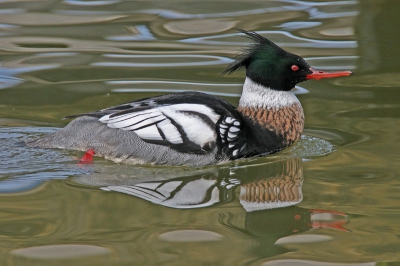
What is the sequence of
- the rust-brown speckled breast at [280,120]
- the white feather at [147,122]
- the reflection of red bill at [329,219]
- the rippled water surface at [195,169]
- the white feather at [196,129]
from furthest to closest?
the rust-brown speckled breast at [280,120] < the white feather at [147,122] < the white feather at [196,129] < the reflection of red bill at [329,219] < the rippled water surface at [195,169]

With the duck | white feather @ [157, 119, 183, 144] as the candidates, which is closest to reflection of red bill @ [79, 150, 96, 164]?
the duck

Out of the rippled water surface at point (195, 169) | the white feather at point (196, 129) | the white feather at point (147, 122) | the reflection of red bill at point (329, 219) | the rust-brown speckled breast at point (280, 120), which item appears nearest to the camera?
the rippled water surface at point (195, 169)

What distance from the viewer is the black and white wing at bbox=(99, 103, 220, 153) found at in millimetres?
7590

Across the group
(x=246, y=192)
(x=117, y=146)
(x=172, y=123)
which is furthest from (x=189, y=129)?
(x=246, y=192)

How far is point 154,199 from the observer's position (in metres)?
6.62

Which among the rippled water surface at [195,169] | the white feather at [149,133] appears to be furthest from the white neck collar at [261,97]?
the white feather at [149,133]

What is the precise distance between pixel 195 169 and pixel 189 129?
41cm

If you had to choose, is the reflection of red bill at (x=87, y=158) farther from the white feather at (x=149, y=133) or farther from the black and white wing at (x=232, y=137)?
the black and white wing at (x=232, y=137)

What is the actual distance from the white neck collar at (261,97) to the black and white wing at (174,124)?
0.70 meters

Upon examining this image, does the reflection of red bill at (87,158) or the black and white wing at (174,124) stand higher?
the black and white wing at (174,124)

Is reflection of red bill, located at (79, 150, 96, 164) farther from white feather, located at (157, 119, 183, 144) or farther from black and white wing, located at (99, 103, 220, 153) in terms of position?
white feather, located at (157, 119, 183, 144)

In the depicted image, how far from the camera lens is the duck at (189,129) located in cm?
761

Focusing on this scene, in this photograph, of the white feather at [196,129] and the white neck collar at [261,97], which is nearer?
the white feather at [196,129]

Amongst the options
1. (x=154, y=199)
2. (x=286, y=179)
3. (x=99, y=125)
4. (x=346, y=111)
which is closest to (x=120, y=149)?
(x=99, y=125)
